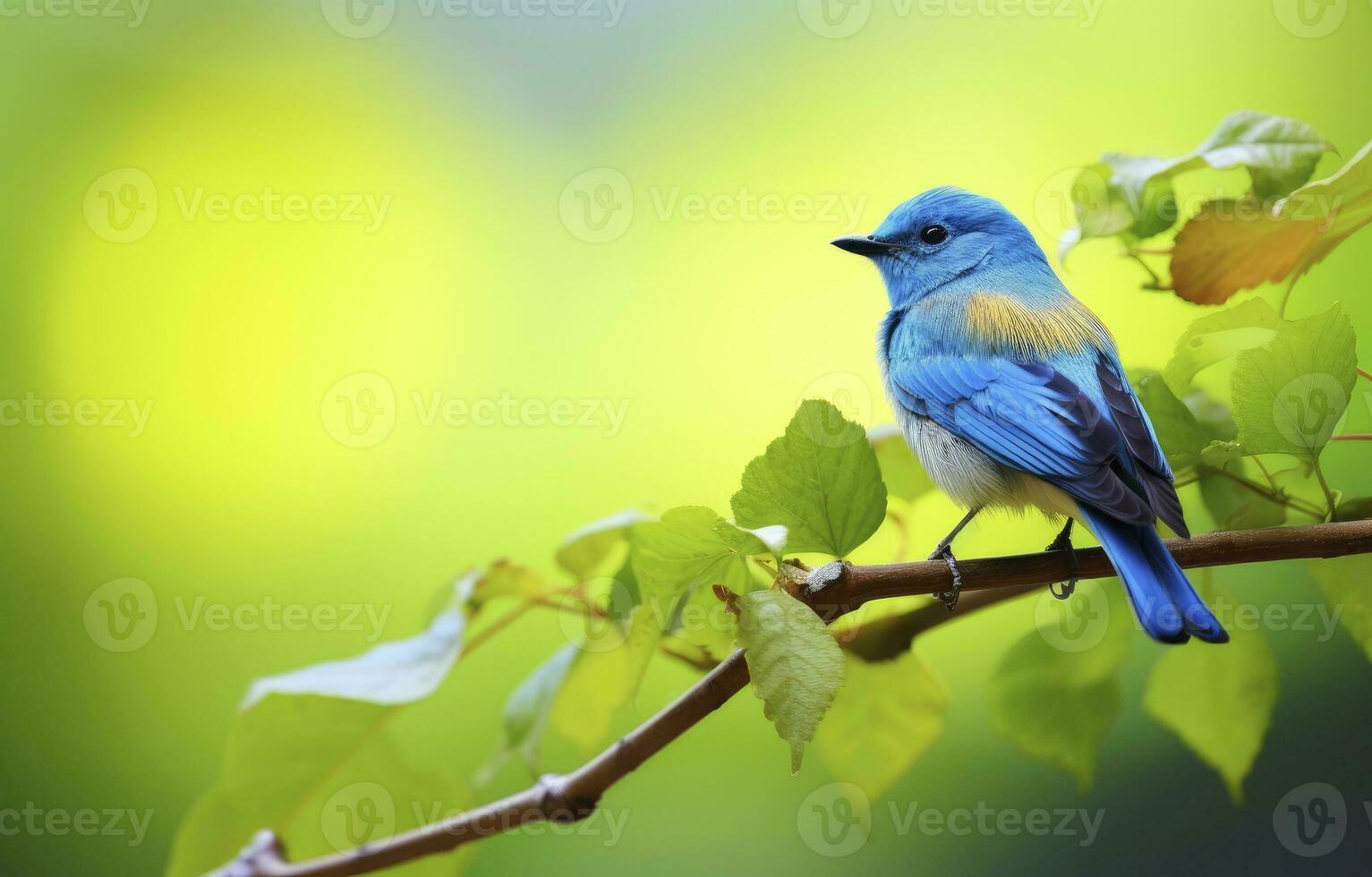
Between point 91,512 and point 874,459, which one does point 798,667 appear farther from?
point 91,512

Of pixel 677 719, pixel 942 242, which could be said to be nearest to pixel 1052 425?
pixel 942 242

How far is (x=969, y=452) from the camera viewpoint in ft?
2.53

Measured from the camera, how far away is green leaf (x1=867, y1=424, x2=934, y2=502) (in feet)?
2.33

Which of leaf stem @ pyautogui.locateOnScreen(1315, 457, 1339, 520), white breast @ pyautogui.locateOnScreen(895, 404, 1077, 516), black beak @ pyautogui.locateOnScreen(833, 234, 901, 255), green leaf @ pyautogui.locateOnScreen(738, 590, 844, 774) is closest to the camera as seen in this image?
green leaf @ pyautogui.locateOnScreen(738, 590, 844, 774)

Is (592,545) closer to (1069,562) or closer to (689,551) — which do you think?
(689,551)

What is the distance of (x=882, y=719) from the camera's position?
2.01 ft

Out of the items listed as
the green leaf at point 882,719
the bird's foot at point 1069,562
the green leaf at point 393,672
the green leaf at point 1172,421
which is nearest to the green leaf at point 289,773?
the green leaf at point 393,672

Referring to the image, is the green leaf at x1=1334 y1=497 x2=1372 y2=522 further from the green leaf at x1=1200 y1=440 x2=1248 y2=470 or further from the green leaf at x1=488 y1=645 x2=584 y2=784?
the green leaf at x1=488 y1=645 x2=584 y2=784

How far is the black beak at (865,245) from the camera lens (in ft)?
3.04

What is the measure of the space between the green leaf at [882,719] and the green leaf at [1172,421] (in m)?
0.19

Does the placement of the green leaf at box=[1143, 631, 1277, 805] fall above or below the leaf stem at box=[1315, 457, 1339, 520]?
below

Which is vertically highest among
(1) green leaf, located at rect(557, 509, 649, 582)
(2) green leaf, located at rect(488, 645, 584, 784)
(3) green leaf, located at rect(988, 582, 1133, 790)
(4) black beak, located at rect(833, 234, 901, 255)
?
(4) black beak, located at rect(833, 234, 901, 255)

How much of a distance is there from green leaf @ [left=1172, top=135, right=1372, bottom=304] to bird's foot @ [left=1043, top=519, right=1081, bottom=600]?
0.59ft

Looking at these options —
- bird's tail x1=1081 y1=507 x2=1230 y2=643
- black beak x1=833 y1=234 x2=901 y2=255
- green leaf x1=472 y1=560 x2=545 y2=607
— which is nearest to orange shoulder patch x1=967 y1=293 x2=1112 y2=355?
black beak x1=833 y1=234 x2=901 y2=255
